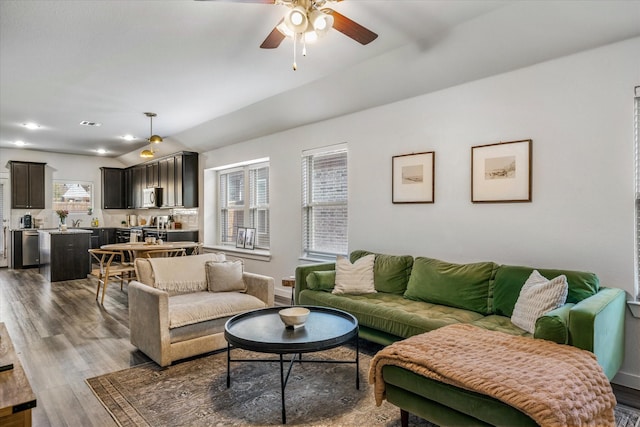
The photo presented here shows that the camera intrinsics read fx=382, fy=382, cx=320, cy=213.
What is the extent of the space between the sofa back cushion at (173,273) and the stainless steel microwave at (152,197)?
4.91 meters

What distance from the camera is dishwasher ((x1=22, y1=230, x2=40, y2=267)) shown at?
845 cm

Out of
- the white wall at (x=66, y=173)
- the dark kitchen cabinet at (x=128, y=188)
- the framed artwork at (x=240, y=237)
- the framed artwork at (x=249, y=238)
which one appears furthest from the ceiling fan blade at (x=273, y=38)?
the white wall at (x=66, y=173)

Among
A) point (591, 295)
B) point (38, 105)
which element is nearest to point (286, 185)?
point (38, 105)

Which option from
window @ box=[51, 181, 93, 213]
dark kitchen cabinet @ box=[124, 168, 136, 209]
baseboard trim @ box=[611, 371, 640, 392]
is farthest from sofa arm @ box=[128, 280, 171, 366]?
window @ box=[51, 181, 93, 213]

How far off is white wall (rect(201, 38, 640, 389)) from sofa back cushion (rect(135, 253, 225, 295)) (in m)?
1.85

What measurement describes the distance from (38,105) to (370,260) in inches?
201

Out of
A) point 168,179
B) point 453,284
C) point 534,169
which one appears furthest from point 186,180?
point 534,169

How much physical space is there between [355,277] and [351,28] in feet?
7.60

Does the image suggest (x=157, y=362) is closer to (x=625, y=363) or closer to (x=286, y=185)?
(x=286, y=185)

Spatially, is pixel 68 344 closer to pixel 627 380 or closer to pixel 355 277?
pixel 355 277

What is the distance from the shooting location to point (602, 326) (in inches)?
87.4

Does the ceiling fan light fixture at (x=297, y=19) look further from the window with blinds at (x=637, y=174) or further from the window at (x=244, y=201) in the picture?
the window at (x=244, y=201)

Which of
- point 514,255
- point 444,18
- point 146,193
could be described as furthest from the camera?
point 146,193

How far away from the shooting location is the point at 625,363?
275cm
